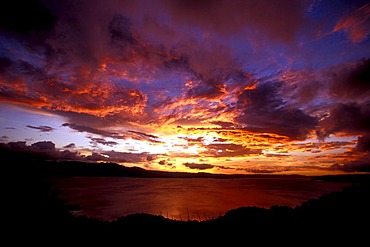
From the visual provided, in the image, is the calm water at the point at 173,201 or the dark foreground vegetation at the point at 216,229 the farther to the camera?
the calm water at the point at 173,201

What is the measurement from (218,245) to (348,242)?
5.81m

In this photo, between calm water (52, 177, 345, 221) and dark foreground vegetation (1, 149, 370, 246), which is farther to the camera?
calm water (52, 177, 345, 221)

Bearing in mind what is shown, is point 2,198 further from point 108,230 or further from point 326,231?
point 326,231

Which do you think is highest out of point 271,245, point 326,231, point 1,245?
point 326,231

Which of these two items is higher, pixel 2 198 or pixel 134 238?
pixel 2 198

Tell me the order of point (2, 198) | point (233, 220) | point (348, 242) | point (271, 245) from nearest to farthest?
point (348, 242) < point (271, 245) < point (233, 220) < point (2, 198)

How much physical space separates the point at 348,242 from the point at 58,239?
14.1 metres

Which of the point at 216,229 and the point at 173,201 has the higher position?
the point at 216,229

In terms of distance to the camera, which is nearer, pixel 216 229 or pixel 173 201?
pixel 216 229

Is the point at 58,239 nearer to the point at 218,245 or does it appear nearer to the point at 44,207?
the point at 218,245

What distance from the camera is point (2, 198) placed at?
1708 cm

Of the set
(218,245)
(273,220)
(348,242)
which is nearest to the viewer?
(348,242)

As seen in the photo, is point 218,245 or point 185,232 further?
point 185,232

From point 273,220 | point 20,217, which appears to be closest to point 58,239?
point 20,217
